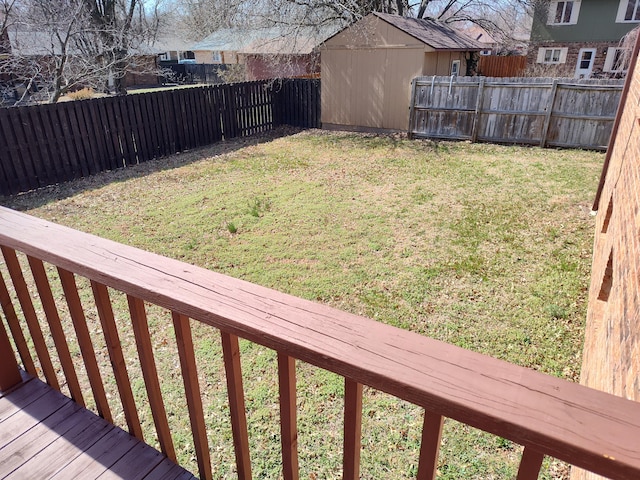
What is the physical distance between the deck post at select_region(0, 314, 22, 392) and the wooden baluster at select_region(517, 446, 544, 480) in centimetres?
205

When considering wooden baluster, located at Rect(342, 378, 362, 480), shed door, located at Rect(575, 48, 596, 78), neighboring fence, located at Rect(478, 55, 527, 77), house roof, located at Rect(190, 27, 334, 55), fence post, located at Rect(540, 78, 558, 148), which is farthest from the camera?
neighboring fence, located at Rect(478, 55, 527, 77)

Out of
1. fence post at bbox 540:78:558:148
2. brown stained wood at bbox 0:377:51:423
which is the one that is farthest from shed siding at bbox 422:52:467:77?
brown stained wood at bbox 0:377:51:423

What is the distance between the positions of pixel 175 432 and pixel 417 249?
333 cm

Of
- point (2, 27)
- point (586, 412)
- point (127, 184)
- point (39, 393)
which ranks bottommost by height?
point (127, 184)

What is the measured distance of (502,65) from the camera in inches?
911

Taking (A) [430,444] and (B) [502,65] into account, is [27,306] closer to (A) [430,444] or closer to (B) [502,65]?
(A) [430,444]

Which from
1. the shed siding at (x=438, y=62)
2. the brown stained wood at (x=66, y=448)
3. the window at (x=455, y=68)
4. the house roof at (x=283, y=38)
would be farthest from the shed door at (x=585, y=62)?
the brown stained wood at (x=66, y=448)

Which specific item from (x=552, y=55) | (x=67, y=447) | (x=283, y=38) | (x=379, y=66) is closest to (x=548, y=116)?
(x=379, y=66)

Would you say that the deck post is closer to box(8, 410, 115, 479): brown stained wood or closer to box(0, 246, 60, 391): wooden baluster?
box(0, 246, 60, 391): wooden baluster

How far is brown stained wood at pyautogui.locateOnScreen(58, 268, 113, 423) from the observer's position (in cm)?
150

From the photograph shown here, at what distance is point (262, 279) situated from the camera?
445cm

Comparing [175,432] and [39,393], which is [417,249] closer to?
[175,432]

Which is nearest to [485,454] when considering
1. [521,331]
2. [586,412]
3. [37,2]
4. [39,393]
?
[521,331]

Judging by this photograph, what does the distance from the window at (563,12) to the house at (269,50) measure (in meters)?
11.3
